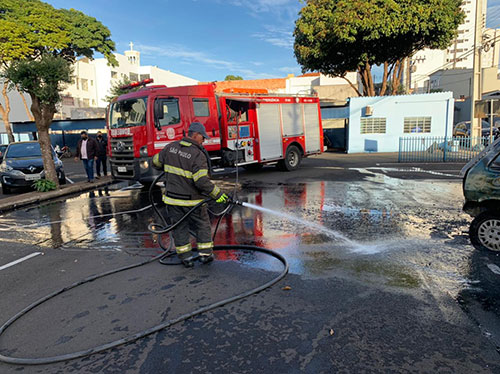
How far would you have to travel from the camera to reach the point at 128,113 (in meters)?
10.9

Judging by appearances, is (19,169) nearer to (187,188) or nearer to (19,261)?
(19,261)

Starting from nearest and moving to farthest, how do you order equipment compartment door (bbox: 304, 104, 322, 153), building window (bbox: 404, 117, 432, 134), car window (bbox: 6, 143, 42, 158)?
1. car window (bbox: 6, 143, 42, 158)
2. equipment compartment door (bbox: 304, 104, 322, 153)
3. building window (bbox: 404, 117, 432, 134)

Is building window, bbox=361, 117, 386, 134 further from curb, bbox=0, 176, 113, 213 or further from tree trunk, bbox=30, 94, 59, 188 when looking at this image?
tree trunk, bbox=30, 94, 59, 188

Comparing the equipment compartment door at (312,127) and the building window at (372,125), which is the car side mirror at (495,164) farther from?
the building window at (372,125)

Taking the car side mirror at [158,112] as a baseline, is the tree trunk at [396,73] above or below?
above

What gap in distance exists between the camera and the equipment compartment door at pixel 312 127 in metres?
15.1

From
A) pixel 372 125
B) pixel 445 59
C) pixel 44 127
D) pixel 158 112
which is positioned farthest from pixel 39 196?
pixel 445 59

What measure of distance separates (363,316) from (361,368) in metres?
0.75

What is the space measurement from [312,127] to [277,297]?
40.7ft

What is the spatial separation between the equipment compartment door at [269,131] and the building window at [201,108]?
2327 mm

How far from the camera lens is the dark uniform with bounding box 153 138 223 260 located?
461 cm

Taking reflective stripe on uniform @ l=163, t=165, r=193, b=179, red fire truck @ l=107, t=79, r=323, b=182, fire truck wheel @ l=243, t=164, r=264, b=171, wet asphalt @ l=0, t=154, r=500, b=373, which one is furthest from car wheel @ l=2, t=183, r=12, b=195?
reflective stripe on uniform @ l=163, t=165, r=193, b=179

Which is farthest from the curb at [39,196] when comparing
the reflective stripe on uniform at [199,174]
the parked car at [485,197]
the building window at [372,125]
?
the building window at [372,125]

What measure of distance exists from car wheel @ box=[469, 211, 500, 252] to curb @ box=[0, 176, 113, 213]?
977 centimetres
